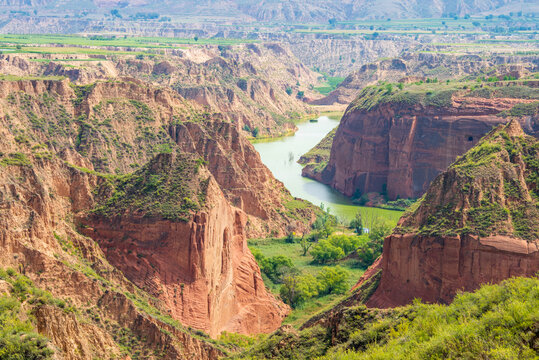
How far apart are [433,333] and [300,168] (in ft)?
342

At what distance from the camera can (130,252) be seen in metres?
51.6

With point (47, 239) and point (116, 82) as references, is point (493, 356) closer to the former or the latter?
point (47, 239)

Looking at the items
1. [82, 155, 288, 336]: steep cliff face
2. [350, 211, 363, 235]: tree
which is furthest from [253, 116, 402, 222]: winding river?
[82, 155, 288, 336]: steep cliff face

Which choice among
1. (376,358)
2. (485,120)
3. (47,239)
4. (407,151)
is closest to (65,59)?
(407,151)

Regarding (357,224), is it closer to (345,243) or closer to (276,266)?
(345,243)

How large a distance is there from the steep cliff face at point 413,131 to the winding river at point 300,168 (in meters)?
3.94

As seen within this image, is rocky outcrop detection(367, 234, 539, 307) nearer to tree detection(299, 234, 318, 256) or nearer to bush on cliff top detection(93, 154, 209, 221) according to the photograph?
bush on cliff top detection(93, 154, 209, 221)

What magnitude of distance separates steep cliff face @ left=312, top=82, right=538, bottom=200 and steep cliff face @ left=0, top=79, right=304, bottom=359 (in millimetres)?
49619

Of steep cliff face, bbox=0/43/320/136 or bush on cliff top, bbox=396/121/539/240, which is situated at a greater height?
bush on cliff top, bbox=396/121/539/240

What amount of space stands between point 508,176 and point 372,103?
66.6 m

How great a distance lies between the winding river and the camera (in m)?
109

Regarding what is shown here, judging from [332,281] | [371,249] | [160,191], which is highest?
[160,191]

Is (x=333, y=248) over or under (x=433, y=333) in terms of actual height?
under

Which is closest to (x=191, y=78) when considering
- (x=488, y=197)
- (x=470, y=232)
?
(x=488, y=197)
